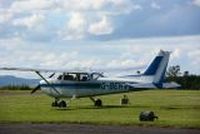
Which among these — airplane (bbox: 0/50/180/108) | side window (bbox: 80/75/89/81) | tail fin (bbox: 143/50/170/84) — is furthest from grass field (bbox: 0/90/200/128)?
tail fin (bbox: 143/50/170/84)

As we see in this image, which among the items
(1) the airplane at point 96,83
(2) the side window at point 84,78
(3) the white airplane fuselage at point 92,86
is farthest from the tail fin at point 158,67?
(2) the side window at point 84,78

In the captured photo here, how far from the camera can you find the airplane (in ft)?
141

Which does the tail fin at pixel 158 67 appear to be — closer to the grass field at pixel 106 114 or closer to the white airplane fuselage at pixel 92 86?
the white airplane fuselage at pixel 92 86

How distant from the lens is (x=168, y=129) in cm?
2314

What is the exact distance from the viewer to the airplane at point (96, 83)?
42844mm

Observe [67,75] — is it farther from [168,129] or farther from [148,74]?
[168,129]

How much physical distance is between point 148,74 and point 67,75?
20.6 ft

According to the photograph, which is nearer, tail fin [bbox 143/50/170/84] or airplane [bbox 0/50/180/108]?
airplane [bbox 0/50/180/108]

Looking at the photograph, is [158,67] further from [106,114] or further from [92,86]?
[106,114]

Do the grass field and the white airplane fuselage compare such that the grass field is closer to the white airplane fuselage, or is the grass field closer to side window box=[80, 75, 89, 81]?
the white airplane fuselage

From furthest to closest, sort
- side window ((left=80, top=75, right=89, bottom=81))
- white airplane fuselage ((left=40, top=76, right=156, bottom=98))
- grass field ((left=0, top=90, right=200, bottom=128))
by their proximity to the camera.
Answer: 1. side window ((left=80, top=75, right=89, bottom=81))
2. white airplane fuselage ((left=40, top=76, right=156, bottom=98))
3. grass field ((left=0, top=90, right=200, bottom=128))

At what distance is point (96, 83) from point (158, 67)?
5.54m

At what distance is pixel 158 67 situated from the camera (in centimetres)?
4591

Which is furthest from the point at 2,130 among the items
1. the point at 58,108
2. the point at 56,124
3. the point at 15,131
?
the point at 58,108
